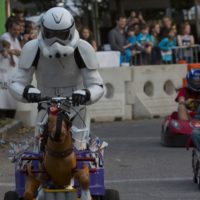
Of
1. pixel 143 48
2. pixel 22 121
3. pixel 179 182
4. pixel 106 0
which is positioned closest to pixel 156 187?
pixel 179 182

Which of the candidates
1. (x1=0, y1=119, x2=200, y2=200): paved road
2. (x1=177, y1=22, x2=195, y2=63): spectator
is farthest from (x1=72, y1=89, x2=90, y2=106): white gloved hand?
(x1=177, y1=22, x2=195, y2=63): spectator

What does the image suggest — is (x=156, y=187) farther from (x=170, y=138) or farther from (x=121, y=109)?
(x=121, y=109)

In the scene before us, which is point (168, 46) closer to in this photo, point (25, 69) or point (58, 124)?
point (25, 69)

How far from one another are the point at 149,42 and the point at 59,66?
1434cm

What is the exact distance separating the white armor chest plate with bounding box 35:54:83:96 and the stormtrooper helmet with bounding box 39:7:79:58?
197 millimetres

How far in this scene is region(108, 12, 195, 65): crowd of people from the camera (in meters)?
22.3

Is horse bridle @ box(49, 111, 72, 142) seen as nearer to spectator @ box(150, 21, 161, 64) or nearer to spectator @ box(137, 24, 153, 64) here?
spectator @ box(137, 24, 153, 64)

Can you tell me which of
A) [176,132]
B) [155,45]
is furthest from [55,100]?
[155,45]

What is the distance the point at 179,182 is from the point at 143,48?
1147 cm

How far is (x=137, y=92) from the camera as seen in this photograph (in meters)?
20.6

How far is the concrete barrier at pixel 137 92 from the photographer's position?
20172 mm

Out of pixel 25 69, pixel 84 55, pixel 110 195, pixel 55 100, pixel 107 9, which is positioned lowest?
pixel 110 195

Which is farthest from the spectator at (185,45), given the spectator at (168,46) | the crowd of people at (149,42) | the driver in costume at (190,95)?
the driver in costume at (190,95)

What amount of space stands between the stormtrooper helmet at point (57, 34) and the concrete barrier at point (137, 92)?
11.4m
